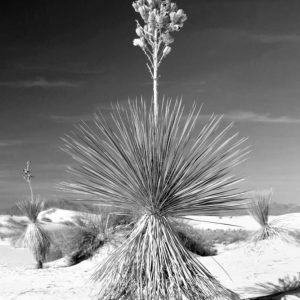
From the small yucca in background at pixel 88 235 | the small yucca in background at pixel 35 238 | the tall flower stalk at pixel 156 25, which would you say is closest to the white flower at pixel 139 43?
the tall flower stalk at pixel 156 25

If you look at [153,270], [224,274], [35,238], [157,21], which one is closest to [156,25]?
[157,21]

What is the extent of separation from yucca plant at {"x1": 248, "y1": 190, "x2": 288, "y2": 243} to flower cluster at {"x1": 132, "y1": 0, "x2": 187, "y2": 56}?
22.5ft

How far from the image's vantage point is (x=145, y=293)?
15.0 feet

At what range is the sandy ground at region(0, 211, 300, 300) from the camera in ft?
21.1

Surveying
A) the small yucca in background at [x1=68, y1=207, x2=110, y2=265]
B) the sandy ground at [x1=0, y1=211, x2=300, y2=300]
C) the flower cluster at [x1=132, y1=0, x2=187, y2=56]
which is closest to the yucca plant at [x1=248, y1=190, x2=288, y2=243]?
the sandy ground at [x1=0, y1=211, x2=300, y2=300]

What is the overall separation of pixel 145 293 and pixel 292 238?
7.29 m

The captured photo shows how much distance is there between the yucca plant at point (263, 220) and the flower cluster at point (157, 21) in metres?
6.85

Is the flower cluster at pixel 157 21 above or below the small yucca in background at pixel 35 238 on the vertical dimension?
above

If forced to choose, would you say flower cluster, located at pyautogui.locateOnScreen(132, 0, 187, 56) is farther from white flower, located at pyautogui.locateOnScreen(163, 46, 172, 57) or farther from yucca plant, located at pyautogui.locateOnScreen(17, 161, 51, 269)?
yucca plant, located at pyautogui.locateOnScreen(17, 161, 51, 269)

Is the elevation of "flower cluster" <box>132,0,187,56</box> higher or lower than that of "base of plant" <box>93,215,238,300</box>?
higher

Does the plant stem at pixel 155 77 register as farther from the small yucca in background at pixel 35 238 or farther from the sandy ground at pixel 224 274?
the small yucca in background at pixel 35 238

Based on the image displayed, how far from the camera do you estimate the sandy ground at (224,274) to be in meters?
6.43

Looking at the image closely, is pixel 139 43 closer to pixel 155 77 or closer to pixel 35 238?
pixel 155 77

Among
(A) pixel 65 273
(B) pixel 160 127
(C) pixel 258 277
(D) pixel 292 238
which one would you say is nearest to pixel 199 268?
(B) pixel 160 127
